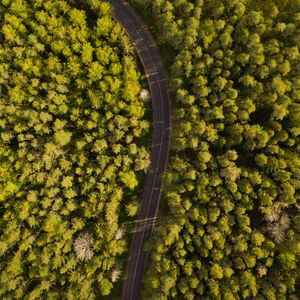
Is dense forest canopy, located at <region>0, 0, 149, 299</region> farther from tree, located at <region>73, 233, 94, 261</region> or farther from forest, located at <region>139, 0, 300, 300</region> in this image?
forest, located at <region>139, 0, 300, 300</region>

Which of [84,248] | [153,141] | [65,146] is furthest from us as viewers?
[153,141]

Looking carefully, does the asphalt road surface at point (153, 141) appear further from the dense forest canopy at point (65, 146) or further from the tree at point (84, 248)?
the tree at point (84, 248)

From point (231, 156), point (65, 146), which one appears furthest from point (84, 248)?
point (231, 156)

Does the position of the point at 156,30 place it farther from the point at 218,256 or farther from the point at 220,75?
the point at 218,256

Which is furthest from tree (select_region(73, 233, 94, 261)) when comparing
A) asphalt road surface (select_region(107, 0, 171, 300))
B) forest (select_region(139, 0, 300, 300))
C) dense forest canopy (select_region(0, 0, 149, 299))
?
forest (select_region(139, 0, 300, 300))

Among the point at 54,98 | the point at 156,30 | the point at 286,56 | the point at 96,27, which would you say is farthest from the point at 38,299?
the point at 286,56

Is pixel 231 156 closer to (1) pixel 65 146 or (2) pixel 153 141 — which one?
(2) pixel 153 141
